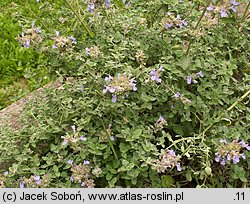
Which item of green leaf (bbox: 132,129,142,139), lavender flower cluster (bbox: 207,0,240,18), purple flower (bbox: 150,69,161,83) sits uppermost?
lavender flower cluster (bbox: 207,0,240,18)

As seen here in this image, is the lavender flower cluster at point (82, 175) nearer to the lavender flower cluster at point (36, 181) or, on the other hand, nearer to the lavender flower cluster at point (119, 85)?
the lavender flower cluster at point (36, 181)

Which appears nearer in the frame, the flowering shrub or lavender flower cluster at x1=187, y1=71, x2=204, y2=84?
the flowering shrub

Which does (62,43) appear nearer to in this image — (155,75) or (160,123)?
(155,75)

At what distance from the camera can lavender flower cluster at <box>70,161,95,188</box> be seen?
7.73 feet

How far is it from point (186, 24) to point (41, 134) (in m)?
0.91

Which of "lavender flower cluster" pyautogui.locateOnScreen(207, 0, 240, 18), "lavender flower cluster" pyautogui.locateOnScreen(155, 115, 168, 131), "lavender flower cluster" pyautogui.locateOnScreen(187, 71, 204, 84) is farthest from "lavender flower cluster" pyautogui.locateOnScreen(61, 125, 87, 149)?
"lavender flower cluster" pyautogui.locateOnScreen(207, 0, 240, 18)

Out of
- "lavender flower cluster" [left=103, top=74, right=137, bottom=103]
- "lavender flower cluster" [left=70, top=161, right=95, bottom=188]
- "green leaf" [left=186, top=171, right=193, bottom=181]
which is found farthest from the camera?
"green leaf" [left=186, top=171, right=193, bottom=181]

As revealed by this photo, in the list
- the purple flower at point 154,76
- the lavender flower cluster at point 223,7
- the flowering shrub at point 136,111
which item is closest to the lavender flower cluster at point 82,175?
the flowering shrub at point 136,111

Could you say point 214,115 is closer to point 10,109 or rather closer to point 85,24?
point 85,24

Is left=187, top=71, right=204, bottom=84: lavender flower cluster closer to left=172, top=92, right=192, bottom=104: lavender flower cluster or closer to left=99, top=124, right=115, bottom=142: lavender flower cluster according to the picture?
left=172, top=92, right=192, bottom=104: lavender flower cluster

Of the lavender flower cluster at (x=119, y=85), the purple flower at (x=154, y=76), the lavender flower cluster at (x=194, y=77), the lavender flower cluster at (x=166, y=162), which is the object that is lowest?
the lavender flower cluster at (x=166, y=162)

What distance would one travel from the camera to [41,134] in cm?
255

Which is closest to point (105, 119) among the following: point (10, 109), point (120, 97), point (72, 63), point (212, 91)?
point (120, 97)

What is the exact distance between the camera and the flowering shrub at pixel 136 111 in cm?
243
